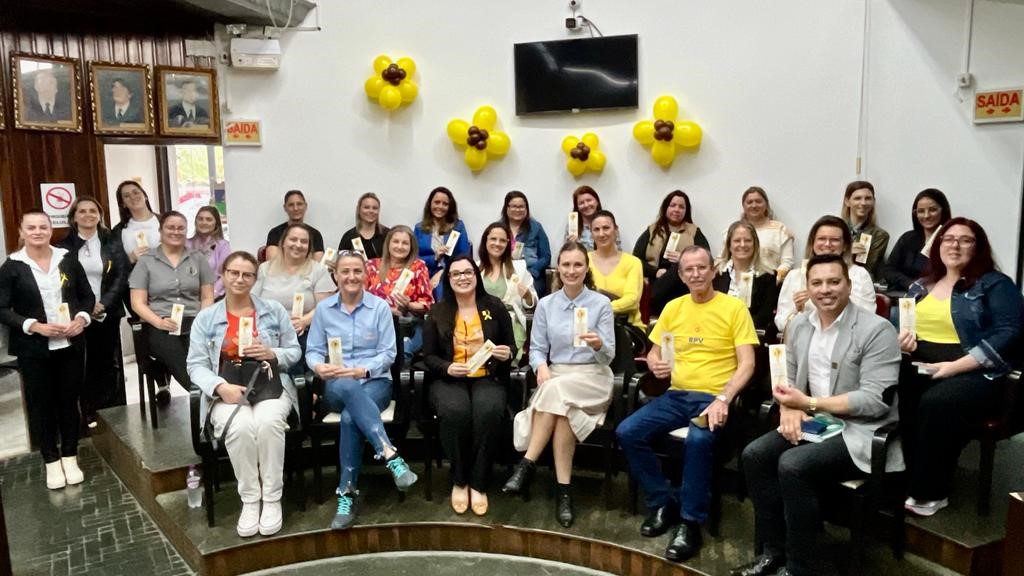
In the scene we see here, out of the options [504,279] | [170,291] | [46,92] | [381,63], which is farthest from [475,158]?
[46,92]

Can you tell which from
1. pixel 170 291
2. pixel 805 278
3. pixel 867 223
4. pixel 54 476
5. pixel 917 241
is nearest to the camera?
pixel 805 278

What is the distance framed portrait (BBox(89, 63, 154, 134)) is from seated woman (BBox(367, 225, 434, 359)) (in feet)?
7.98

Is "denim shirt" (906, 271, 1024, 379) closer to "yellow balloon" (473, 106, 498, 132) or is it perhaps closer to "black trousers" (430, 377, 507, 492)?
"black trousers" (430, 377, 507, 492)

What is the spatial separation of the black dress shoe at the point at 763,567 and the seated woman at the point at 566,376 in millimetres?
803

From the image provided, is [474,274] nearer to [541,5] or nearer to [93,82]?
[541,5]

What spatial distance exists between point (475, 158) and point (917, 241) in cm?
321

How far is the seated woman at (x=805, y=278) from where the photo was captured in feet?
11.4

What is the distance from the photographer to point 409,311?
4.27 m

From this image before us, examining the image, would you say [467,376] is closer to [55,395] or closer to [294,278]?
[294,278]

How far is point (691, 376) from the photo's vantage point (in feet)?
10.6

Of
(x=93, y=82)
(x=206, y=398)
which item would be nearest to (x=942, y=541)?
(x=206, y=398)

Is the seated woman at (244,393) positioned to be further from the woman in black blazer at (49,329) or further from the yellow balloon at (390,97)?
the yellow balloon at (390,97)

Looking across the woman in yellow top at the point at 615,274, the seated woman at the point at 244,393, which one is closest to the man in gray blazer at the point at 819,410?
the woman in yellow top at the point at 615,274

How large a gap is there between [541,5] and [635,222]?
73.8 inches
